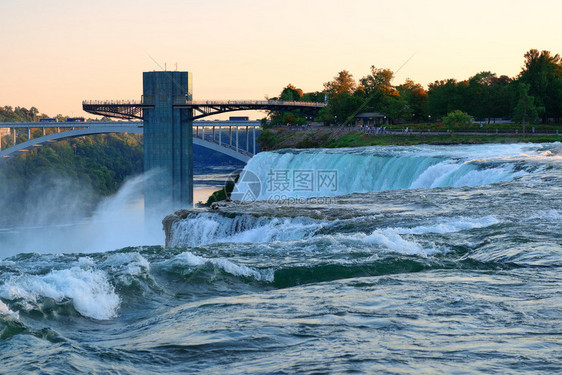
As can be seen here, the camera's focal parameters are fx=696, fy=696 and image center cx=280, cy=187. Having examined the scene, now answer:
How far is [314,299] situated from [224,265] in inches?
95.6

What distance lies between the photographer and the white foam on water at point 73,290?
30.7 feet

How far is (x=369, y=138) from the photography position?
56062mm

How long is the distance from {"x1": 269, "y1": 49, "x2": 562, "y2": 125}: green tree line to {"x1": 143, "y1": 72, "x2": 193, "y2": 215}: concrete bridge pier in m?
18.8

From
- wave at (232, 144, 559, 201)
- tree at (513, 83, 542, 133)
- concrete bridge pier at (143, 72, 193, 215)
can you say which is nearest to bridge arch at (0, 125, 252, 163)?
concrete bridge pier at (143, 72, 193, 215)

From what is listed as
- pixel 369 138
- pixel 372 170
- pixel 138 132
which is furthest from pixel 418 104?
pixel 372 170

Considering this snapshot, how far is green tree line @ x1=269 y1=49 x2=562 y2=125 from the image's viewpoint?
63.3 meters

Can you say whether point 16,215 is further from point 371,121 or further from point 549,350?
point 549,350

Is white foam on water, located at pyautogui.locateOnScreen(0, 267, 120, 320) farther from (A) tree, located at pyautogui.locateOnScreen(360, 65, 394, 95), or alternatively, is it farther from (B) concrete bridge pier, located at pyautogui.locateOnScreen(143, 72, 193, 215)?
(A) tree, located at pyautogui.locateOnScreen(360, 65, 394, 95)

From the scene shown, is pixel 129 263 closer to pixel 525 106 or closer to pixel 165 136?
pixel 165 136

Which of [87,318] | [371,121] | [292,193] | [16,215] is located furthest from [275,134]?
[87,318]

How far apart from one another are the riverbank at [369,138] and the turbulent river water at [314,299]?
110ft

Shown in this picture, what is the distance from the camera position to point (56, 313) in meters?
8.95

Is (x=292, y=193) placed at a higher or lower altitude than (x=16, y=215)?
higher

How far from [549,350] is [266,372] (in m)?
3.06
